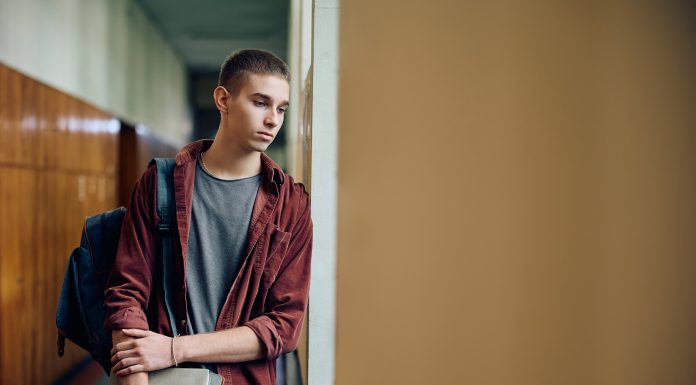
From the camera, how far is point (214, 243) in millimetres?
1328

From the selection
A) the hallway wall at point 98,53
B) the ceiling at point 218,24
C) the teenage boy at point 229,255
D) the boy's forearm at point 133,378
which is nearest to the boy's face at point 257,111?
the teenage boy at point 229,255

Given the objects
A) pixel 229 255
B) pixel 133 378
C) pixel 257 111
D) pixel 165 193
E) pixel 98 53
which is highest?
pixel 98 53

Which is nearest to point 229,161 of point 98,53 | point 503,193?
point 503,193

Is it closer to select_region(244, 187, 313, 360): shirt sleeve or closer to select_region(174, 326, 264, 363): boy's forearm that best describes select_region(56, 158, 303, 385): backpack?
select_region(174, 326, 264, 363): boy's forearm

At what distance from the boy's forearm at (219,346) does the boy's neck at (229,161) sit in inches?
→ 14.2

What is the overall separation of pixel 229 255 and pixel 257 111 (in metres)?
0.34

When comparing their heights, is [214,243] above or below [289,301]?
above

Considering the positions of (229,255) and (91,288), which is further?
(91,288)

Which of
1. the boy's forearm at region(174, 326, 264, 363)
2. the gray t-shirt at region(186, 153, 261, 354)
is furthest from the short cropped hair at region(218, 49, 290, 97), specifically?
the boy's forearm at region(174, 326, 264, 363)

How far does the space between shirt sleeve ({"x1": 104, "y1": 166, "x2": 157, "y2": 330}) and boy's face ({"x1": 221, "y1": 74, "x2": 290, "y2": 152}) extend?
0.79 ft

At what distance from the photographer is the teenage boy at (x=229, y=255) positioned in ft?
4.21

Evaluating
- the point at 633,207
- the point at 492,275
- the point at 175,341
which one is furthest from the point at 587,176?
the point at 175,341

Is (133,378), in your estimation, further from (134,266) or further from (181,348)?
(134,266)

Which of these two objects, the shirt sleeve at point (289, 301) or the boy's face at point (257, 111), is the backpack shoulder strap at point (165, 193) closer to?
the boy's face at point (257, 111)
